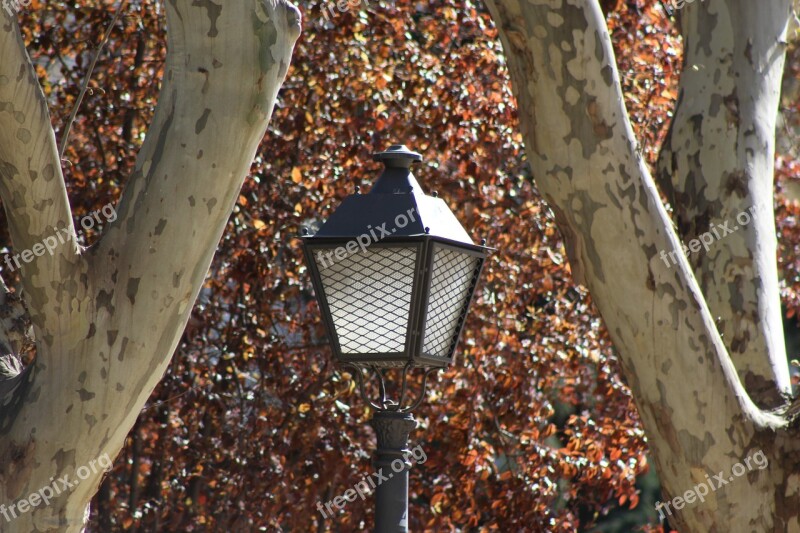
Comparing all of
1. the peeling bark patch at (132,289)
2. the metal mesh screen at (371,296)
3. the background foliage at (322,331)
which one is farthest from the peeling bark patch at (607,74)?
the background foliage at (322,331)

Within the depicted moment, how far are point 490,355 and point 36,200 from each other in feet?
11.9

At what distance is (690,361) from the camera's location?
2.85 meters

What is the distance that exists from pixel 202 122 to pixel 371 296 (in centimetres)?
78

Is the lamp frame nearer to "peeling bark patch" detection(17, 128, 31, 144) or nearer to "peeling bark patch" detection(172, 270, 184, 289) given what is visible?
"peeling bark patch" detection(172, 270, 184, 289)

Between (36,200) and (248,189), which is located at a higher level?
(248,189)

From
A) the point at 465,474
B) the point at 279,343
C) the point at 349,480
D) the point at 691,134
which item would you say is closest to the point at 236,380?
the point at 279,343

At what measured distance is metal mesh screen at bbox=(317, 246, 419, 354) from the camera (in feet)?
9.66

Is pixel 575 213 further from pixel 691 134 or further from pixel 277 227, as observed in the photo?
pixel 277 227

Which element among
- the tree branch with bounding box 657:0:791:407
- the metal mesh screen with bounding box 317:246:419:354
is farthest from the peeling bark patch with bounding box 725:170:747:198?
the metal mesh screen with bounding box 317:246:419:354

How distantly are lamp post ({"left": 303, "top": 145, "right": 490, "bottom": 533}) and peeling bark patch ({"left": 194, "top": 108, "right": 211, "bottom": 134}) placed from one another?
58cm

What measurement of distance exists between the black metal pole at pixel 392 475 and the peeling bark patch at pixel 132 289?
3.07ft

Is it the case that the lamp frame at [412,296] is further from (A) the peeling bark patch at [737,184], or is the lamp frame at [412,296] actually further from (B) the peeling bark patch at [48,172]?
(A) the peeling bark patch at [737,184]

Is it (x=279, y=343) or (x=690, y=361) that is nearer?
(x=690, y=361)

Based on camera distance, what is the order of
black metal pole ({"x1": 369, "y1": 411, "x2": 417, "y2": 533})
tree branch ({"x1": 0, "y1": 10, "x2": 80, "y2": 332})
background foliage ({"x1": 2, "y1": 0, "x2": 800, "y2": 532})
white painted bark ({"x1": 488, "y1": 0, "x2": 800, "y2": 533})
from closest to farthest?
tree branch ({"x1": 0, "y1": 10, "x2": 80, "y2": 332}) < white painted bark ({"x1": 488, "y1": 0, "x2": 800, "y2": 533}) < black metal pole ({"x1": 369, "y1": 411, "x2": 417, "y2": 533}) < background foliage ({"x1": 2, "y1": 0, "x2": 800, "y2": 532})
